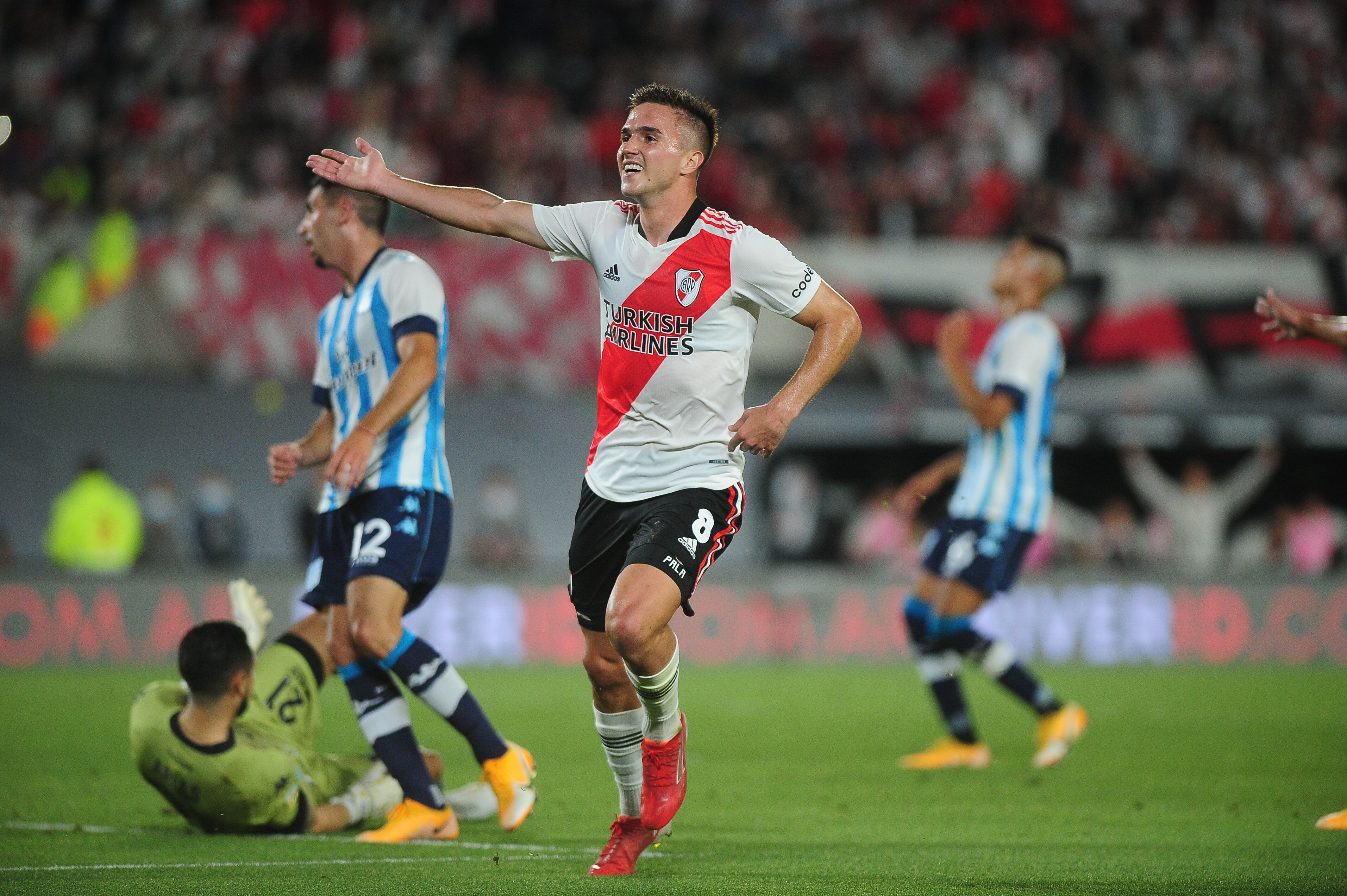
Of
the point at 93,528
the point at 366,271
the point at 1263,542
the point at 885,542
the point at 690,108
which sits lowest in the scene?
the point at 1263,542

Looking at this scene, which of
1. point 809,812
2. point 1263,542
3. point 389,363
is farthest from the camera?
point 1263,542

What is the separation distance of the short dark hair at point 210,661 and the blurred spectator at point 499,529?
39.3ft

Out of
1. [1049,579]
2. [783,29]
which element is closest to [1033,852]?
[1049,579]

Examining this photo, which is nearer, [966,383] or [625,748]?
[625,748]

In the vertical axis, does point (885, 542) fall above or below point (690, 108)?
below

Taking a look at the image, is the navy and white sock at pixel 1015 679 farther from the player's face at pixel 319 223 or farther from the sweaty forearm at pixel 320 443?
the player's face at pixel 319 223

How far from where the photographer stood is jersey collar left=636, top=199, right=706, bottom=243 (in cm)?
529

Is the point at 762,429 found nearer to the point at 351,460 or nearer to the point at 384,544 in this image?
the point at 351,460

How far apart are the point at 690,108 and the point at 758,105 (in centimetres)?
1488

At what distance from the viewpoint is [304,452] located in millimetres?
6422

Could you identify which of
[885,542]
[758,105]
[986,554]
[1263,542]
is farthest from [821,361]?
[1263,542]

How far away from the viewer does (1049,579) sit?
648 inches

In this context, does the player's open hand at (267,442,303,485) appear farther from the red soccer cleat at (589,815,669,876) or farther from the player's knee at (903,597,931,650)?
the player's knee at (903,597,931,650)

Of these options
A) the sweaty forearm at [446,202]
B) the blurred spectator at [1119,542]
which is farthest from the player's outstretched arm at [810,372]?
the blurred spectator at [1119,542]
